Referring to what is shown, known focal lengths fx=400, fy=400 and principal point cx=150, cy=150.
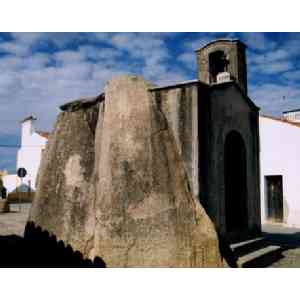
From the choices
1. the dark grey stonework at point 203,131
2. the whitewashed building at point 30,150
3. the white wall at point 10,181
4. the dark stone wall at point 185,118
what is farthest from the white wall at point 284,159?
the white wall at point 10,181

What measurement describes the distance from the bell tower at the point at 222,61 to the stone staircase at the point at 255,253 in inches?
172

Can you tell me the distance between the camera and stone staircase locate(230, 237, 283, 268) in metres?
7.11

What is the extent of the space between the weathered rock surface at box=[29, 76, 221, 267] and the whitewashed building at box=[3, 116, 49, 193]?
15.4m

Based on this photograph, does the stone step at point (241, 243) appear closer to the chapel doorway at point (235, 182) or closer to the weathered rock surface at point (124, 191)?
the chapel doorway at point (235, 182)

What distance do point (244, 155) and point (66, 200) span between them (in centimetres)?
421

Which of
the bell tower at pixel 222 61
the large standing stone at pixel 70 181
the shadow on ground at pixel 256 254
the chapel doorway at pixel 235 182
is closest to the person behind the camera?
the shadow on ground at pixel 256 254

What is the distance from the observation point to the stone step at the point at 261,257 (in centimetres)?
699

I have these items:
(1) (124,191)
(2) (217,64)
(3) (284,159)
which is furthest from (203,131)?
(3) (284,159)

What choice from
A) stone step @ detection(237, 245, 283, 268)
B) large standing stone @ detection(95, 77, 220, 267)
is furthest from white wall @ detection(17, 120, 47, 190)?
stone step @ detection(237, 245, 283, 268)

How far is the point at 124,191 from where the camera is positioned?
21.3 feet

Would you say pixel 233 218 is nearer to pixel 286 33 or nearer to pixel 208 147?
pixel 208 147

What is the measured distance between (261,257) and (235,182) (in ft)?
6.32

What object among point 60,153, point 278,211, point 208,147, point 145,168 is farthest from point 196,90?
point 278,211

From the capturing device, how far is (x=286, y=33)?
21.9 feet
